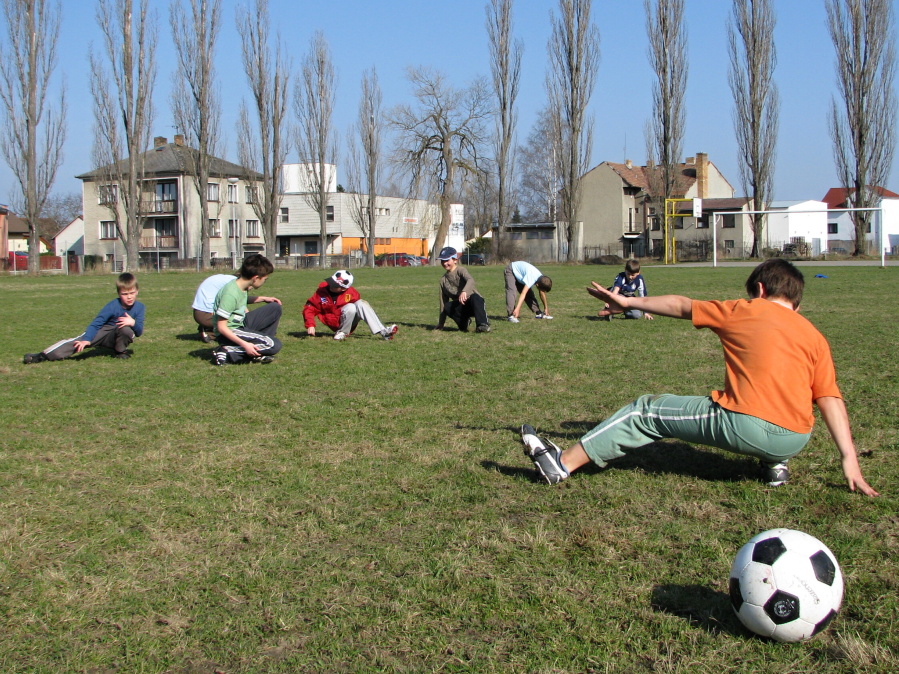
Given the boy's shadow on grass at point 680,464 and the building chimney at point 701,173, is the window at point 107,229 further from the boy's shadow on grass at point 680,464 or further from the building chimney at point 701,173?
the boy's shadow on grass at point 680,464

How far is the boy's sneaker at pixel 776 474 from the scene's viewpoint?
4289mm

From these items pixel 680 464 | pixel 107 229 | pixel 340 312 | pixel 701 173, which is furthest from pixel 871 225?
pixel 107 229

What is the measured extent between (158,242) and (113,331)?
57937mm

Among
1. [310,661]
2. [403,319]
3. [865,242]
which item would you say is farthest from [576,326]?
[865,242]

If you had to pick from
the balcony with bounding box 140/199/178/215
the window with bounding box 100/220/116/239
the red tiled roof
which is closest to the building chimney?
the red tiled roof

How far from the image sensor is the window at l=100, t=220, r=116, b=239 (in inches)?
2559

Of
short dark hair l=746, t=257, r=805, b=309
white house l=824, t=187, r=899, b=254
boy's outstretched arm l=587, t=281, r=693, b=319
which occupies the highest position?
white house l=824, t=187, r=899, b=254

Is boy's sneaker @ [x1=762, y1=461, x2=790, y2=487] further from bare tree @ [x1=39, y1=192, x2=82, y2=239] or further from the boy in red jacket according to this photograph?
bare tree @ [x1=39, y1=192, x2=82, y2=239]

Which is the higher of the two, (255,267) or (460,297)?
(255,267)

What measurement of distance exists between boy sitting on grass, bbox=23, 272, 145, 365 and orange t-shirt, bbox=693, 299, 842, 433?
7.44 meters

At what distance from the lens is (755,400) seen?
13.4ft

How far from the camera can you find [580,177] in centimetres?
4978

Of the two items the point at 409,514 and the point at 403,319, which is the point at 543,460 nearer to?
the point at 409,514

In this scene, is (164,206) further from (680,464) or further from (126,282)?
(680,464)
